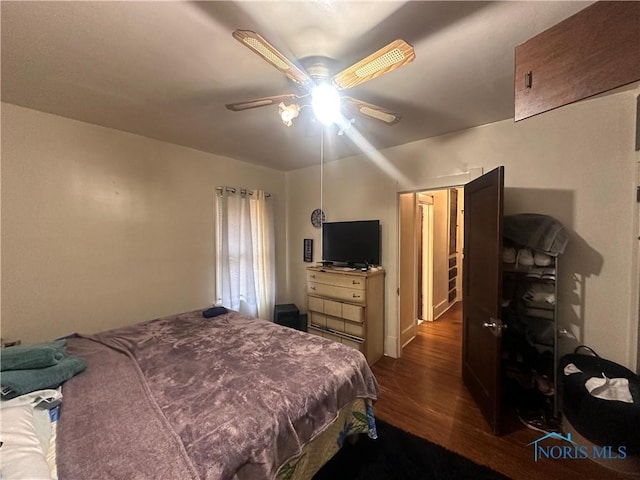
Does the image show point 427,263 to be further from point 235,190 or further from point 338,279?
point 235,190

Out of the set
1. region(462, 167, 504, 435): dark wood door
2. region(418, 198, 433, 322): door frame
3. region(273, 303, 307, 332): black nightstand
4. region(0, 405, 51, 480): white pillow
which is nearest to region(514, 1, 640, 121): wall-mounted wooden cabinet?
region(462, 167, 504, 435): dark wood door

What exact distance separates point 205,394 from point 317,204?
2905 mm

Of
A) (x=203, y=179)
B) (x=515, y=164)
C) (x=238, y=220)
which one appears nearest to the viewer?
(x=515, y=164)

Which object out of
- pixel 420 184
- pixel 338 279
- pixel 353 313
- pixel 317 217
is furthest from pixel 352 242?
pixel 420 184

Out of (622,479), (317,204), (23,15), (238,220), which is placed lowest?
(622,479)

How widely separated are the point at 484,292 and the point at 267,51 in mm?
2188

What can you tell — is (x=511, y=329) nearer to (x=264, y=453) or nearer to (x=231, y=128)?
(x=264, y=453)

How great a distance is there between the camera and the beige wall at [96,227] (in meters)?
1.96

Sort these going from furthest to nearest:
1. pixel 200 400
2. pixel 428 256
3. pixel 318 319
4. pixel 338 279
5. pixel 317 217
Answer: pixel 428 256
pixel 317 217
pixel 318 319
pixel 338 279
pixel 200 400

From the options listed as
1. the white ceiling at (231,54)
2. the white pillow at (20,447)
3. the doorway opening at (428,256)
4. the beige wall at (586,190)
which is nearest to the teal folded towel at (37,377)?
the white pillow at (20,447)

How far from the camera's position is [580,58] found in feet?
2.06

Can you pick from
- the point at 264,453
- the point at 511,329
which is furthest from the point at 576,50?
the point at 511,329

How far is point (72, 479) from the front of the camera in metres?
0.78

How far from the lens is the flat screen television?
305 centimetres
